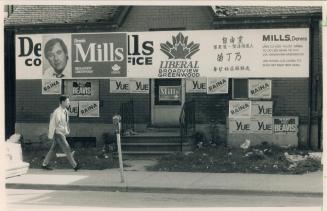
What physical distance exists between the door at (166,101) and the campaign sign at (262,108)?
2.16 m

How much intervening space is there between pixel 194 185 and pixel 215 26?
20.5ft

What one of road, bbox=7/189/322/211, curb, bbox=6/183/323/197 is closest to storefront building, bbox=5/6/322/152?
curb, bbox=6/183/323/197

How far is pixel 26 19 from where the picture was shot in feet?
61.3

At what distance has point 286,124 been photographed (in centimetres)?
1669

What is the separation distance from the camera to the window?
17228 millimetres

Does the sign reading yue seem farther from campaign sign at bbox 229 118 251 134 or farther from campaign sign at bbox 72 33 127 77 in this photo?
campaign sign at bbox 229 118 251 134

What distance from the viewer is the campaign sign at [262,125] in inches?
659

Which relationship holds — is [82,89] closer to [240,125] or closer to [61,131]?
[61,131]

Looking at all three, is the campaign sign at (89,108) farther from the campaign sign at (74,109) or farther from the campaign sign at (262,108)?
the campaign sign at (262,108)

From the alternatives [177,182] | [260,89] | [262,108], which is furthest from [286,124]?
[177,182]

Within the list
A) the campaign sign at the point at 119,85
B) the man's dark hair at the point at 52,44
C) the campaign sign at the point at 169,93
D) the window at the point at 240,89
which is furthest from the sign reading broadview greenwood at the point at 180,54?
the campaign sign at the point at 169,93

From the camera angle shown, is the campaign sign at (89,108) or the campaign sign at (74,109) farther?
the campaign sign at (74,109)

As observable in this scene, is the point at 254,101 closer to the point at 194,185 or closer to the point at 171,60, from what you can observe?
the point at 171,60

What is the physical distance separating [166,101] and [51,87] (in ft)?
11.7
